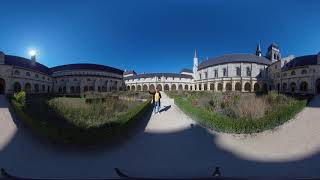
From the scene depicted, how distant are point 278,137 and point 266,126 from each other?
66 cm

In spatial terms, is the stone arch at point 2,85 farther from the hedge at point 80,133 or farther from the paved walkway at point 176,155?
the hedge at point 80,133

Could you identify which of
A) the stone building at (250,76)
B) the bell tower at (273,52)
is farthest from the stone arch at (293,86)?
the bell tower at (273,52)

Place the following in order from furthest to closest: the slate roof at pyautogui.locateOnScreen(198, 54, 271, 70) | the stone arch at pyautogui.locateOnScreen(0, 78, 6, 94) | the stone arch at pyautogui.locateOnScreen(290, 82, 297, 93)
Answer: the slate roof at pyautogui.locateOnScreen(198, 54, 271, 70), the stone arch at pyautogui.locateOnScreen(290, 82, 297, 93), the stone arch at pyautogui.locateOnScreen(0, 78, 6, 94)

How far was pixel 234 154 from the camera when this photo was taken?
6.42m

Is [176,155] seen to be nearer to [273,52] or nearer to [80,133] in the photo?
[80,133]

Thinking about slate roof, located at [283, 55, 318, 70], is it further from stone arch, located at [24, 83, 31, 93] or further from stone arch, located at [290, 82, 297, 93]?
stone arch, located at [24, 83, 31, 93]

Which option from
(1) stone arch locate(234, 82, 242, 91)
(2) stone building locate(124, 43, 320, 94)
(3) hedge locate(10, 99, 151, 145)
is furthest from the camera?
(1) stone arch locate(234, 82, 242, 91)

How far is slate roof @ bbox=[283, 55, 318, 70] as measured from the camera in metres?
36.6

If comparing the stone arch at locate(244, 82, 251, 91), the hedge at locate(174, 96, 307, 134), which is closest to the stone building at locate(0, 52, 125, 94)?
the stone arch at locate(244, 82, 251, 91)

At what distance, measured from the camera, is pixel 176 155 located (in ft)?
20.7

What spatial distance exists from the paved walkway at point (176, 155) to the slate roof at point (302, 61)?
36.4 m

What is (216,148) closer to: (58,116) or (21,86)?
(58,116)

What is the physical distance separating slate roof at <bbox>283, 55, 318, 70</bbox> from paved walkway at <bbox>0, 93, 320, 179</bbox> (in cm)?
3639

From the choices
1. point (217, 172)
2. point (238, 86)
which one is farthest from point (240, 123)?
point (238, 86)
